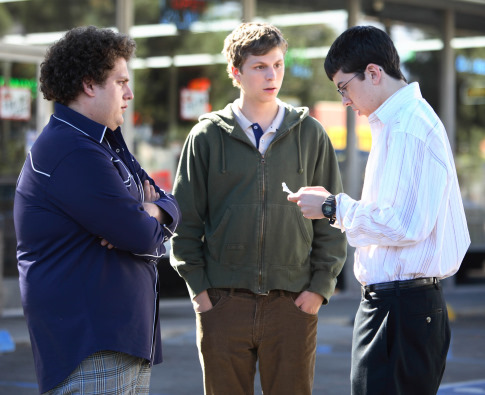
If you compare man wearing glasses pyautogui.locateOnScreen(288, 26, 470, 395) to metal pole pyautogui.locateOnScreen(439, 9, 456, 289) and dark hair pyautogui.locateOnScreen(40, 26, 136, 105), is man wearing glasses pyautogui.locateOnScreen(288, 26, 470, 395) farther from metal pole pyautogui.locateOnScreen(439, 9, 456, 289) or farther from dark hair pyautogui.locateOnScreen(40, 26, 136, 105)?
metal pole pyautogui.locateOnScreen(439, 9, 456, 289)

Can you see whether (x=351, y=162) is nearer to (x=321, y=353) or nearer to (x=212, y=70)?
(x=212, y=70)

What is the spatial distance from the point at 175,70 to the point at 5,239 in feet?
9.40

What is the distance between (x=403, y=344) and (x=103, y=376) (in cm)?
108

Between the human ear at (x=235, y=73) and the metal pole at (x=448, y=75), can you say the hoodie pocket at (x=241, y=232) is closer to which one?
the human ear at (x=235, y=73)

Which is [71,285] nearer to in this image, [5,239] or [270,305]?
[270,305]

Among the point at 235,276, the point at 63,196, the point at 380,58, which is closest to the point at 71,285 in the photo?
the point at 63,196

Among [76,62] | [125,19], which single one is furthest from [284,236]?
[125,19]

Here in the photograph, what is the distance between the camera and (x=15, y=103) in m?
9.98

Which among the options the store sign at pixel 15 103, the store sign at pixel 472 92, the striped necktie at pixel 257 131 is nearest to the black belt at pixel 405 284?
the striped necktie at pixel 257 131

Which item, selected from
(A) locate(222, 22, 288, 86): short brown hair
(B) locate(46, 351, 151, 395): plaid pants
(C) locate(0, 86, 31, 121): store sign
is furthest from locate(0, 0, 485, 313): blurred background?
(B) locate(46, 351, 151, 395): plaid pants

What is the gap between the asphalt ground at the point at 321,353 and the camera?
6.91 m

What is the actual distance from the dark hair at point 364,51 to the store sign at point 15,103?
7.13 meters

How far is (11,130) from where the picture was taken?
998 cm

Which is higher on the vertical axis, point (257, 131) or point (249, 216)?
point (257, 131)
